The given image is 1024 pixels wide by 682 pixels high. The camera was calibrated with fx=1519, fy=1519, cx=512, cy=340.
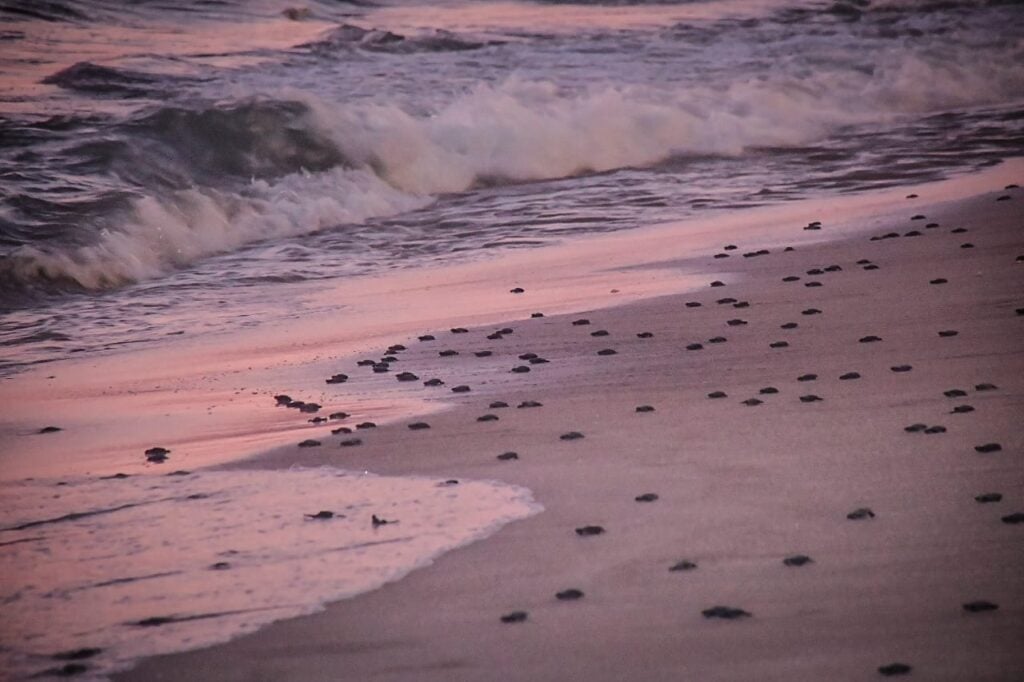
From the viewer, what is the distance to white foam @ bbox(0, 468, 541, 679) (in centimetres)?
491

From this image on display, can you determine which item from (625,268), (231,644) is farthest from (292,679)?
(625,268)

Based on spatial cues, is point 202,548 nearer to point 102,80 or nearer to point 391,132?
point 391,132

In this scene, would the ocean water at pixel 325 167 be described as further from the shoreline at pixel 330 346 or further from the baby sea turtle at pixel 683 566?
the baby sea turtle at pixel 683 566

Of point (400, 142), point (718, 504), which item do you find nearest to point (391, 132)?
point (400, 142)

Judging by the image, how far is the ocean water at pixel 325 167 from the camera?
555 cm

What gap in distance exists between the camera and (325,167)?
18594 mm

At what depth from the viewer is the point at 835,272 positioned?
10234 mm

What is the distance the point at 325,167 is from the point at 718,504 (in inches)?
535

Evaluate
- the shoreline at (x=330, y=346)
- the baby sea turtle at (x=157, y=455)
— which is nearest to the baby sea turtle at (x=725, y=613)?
the shoreline at (x=330, y=346)

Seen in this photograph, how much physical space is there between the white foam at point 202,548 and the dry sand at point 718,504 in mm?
166

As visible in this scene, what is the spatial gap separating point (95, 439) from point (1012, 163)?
10.9m

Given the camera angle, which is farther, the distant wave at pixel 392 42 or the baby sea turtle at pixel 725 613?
the distant wave at pixel 392 42

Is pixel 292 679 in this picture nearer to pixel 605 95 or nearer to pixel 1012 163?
pixel 1012 163

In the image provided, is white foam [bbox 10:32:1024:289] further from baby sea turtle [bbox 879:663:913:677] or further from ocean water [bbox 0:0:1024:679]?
baby sea turtle [bbox 879:663:913:677]
